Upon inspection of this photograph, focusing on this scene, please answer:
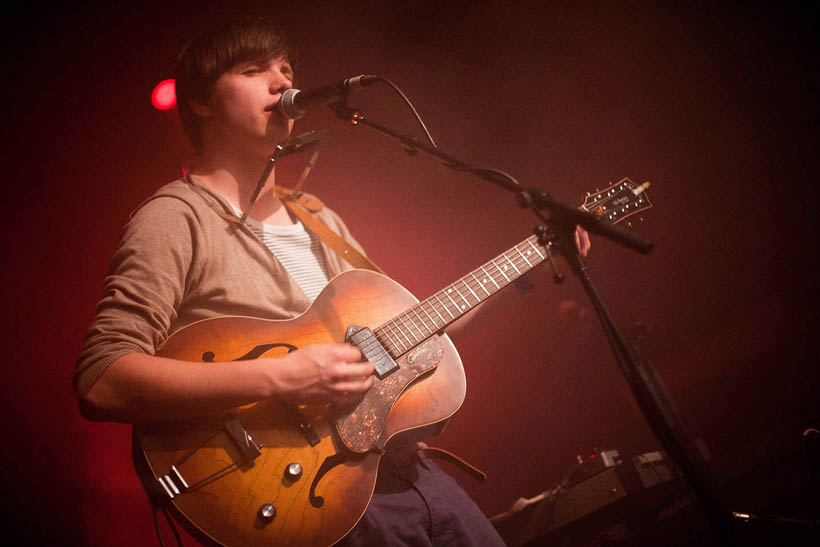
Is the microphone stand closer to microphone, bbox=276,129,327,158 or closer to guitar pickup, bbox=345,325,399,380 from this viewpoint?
microphone, bbox=276,129,327,158

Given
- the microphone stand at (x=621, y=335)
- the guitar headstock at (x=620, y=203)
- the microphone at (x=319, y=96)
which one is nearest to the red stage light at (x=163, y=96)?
the microphone at (x=319, y=96)

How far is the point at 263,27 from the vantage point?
2.10 meters

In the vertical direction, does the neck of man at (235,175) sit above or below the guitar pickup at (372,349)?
above

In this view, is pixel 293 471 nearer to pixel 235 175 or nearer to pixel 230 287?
pixel 230 287

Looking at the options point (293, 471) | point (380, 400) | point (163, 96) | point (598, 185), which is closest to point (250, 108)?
point (163, 96)

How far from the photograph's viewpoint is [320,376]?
138 centimetres

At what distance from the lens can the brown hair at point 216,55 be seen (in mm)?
1965

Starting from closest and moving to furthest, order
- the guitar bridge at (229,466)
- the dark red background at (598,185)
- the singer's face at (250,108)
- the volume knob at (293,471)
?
the guitar bridge at (229,466), the volume knob at (293,471), the singer's face at (250,108), the dark red background at (598,185)

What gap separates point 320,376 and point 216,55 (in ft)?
4.93

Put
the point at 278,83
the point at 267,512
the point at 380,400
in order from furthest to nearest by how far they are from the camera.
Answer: the point at 278,83 < the point at 380,400 < the point at 267,512

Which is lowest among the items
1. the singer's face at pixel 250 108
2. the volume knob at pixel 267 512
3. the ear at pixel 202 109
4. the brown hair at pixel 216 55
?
the volume knob at pixel 267 512

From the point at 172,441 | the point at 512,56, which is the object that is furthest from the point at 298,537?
the point at 512,56

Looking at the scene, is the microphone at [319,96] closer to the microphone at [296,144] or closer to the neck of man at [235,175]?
the microphone at [296,144]

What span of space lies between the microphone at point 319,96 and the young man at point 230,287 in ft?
0.51
